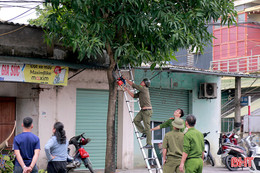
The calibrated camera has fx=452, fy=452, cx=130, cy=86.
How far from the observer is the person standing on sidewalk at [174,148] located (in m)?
8.96

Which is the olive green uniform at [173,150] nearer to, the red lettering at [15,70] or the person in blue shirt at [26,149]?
the person in blue shirt at [26,149]

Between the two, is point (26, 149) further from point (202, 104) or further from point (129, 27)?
point (202, 104)

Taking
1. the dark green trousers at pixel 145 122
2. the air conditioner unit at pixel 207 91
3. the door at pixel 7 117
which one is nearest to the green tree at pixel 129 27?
the dark green trousers at pixel 145 122

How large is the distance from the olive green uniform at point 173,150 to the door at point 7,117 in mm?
5941

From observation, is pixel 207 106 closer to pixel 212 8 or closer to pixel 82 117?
pixel 82 117

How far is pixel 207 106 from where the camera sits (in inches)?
702

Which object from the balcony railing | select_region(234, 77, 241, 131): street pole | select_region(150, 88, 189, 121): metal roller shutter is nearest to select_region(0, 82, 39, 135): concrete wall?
select_region(150, 88, 189, 121): metal roller shutter

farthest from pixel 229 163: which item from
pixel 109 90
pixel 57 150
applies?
pixel 57 150

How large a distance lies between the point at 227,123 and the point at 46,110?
13.3 m

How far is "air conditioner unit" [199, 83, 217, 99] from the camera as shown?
17.3 m

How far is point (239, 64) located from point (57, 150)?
66.2 ft

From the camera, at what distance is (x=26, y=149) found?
7930mm

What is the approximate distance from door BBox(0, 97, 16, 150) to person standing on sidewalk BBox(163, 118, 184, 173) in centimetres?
592

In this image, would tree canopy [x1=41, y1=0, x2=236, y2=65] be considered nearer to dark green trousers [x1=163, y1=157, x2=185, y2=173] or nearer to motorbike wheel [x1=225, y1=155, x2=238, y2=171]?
dark green trousers [x1=163, y1=157, x2=185, y2=173]
